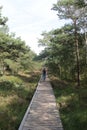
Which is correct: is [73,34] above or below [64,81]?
above

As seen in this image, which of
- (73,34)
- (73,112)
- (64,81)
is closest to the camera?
(73,112)

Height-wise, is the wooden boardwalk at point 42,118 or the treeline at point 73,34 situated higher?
the treeline at point 73,34

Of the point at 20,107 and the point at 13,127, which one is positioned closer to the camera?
the point at 13,127

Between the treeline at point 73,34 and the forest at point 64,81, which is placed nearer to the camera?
the forest at point 64,81

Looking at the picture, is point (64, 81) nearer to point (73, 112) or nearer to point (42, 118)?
point (73, 112)

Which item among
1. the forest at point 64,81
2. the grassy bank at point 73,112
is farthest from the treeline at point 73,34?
the grassy bank at point 73,112

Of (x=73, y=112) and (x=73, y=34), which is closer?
(x=73, y=112)

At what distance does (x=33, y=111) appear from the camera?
550 inches

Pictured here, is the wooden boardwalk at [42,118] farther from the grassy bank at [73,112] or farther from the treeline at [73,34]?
the treeline at [73,34]

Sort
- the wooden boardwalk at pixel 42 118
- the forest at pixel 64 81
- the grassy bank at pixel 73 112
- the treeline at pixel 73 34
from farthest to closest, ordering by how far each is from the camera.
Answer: the treeline at pixel 73 34 < the forest at pixel 64 81 < the grassy bank at pixel 73 112 < the wooden boardwalk at pixel 42 118

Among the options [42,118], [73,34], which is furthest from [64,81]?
A: [42,118]

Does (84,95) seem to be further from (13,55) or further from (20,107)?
(13,55)

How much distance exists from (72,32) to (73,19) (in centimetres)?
172

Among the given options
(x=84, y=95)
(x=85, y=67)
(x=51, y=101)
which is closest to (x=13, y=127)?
(x=51, y=101)
